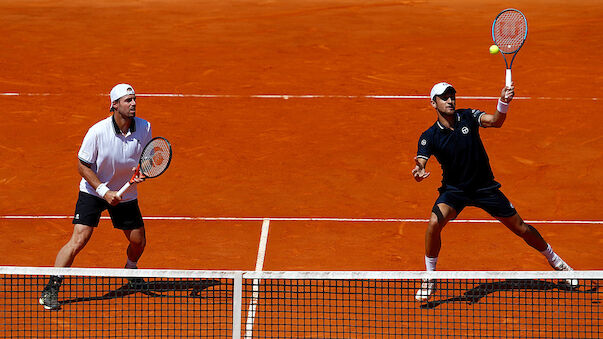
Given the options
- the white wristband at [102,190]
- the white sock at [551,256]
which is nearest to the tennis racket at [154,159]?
the white wristband at [102,190]

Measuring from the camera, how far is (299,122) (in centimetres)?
1382

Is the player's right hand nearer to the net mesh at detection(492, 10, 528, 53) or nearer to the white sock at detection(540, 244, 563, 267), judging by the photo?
A: the white sock at detection(540, 244, 563, 267)

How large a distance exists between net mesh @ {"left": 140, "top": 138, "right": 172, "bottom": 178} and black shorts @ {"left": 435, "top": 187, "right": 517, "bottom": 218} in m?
2.43

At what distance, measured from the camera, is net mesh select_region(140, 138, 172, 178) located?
26.5 feet

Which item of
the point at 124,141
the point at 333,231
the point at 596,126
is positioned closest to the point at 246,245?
the point at 333,231

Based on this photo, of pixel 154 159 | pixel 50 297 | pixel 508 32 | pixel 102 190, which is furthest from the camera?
pixel 508 32

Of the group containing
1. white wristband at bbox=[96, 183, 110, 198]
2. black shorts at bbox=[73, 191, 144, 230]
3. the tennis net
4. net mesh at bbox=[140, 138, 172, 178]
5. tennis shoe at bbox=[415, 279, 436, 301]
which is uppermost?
net mesh at bbox=[140, 138, 172, 178]

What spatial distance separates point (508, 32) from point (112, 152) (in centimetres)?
423

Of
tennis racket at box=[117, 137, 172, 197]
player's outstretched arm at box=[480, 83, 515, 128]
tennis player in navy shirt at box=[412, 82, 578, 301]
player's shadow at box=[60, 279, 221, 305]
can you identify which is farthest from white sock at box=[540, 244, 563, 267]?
tennis racket at box=[117, 137, 172, 197]

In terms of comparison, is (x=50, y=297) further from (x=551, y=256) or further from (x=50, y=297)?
(x=551, y=256)

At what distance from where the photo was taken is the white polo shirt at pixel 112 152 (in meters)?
8.09

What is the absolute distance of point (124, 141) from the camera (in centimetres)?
824

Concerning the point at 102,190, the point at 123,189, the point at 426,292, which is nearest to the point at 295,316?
the point at 426,292

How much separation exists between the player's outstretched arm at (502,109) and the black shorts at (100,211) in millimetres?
3191
